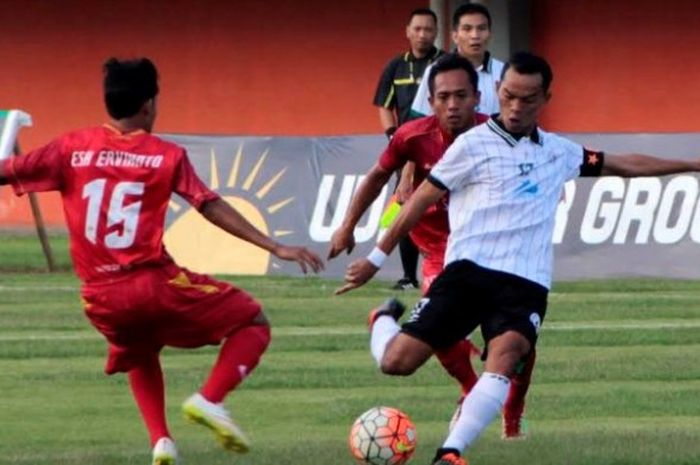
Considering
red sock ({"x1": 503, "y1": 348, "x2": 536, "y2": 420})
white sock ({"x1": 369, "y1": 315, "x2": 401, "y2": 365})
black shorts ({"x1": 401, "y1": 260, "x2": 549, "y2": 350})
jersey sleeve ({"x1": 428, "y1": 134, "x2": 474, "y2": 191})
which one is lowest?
red sock ({"x1": 503, "y1": 348, "x2": 536, "y2": 420})

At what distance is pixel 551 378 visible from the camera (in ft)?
44.1

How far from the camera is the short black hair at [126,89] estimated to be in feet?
30.4

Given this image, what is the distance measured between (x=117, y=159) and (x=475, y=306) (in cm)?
174

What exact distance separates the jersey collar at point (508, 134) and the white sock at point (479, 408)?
1.10 m

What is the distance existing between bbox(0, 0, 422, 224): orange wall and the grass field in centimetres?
1161

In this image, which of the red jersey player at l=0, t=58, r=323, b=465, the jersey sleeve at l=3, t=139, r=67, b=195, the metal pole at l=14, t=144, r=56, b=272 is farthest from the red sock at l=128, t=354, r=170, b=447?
the metal pole at l=14, t=144, r=56, b=272

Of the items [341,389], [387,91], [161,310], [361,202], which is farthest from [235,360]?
[387,91]

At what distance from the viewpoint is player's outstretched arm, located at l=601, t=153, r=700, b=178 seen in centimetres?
999

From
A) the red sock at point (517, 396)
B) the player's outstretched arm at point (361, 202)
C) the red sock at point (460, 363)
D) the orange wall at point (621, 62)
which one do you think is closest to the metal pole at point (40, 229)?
the orange wall at point (621, 62)

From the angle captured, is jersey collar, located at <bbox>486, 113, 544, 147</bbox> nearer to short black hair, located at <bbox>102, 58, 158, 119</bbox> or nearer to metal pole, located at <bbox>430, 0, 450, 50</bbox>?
short black hair, located at <bbox>102, 58, 158, 119</bbox>

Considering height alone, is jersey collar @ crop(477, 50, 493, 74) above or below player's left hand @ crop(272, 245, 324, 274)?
below

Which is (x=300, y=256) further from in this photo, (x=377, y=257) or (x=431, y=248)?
(x=431, y=248)

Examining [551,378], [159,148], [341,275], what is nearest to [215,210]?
[159,148]

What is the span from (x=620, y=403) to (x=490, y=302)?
3066 millimetres
